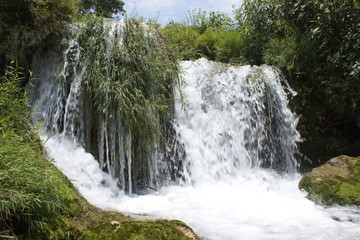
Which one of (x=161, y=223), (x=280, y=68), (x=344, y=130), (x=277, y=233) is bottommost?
(x=277, y=233)

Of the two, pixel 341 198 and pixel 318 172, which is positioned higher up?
pixel 318 172

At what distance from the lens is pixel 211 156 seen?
550 cm

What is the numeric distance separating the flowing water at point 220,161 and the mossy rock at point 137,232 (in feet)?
2.34

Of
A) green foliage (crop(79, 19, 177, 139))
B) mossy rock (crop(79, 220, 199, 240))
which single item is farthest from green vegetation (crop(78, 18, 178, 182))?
mossy rock (crop(79, 220, 199, 240))

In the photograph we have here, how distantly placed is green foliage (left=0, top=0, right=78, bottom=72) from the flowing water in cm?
40

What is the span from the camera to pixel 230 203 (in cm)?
435

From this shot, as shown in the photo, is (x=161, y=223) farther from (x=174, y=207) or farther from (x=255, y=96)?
(x=255, y=96)

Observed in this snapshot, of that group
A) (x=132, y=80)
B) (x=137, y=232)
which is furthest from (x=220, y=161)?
(x=137, y=232)

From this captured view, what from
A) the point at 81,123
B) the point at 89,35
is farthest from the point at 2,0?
the point at 81,123

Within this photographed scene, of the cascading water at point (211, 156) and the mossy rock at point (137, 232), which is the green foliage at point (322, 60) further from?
the mossy rock at point (137, 232)

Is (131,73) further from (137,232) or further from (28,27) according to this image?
(137,232)

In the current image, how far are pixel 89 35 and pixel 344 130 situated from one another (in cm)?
636

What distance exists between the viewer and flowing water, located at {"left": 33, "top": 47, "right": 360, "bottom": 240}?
3.65 m

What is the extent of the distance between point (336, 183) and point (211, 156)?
2116 millimetres
